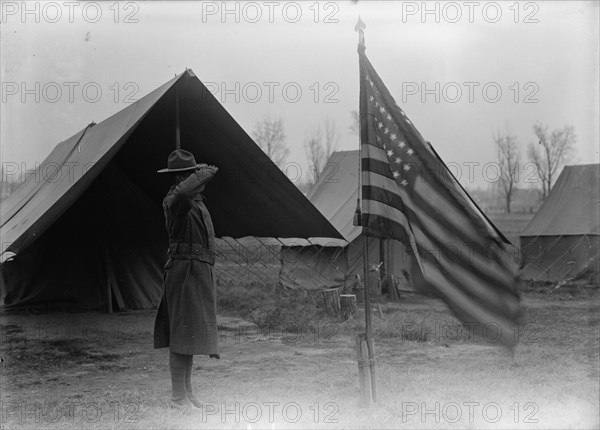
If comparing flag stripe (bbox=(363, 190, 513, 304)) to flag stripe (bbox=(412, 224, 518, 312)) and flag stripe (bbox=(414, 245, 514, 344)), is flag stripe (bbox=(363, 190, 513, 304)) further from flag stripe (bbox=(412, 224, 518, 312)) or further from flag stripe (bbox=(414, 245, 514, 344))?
flag stripe (bbox=(414, 245, 514, 344))

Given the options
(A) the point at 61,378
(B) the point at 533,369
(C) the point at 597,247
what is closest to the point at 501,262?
(B) the point at 533,369

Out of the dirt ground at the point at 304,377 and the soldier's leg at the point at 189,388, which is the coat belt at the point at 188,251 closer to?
the soldier's leg at the point at 189,388

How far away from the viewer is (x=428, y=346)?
7020 millimetres

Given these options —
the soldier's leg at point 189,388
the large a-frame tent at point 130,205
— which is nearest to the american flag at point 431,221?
the soldier's leg at point 189,388

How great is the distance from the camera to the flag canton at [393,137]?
13.9ft

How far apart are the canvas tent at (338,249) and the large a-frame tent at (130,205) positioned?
382 cm

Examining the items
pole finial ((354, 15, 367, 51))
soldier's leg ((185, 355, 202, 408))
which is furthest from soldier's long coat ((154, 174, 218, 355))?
pole finial ((354, 15, 367, 51))

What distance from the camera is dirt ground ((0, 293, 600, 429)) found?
4199 mm

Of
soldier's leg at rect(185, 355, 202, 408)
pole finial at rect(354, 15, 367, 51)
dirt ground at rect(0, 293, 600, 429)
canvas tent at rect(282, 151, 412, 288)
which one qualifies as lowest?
dirt ground at rect(0, 293, 600, 429)

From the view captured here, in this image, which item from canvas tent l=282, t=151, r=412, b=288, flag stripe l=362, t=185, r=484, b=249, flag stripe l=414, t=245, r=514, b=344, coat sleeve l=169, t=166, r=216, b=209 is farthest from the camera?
canvas tent l=282, t=151, r=412, b=288

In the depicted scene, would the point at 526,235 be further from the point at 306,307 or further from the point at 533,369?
the point at 533,369

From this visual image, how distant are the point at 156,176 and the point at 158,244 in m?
2.09

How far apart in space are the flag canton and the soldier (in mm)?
1149

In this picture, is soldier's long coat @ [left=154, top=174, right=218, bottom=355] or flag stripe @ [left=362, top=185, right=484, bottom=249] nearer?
flag stripe @ [left=362, top=185, right=484, bottom=249]
